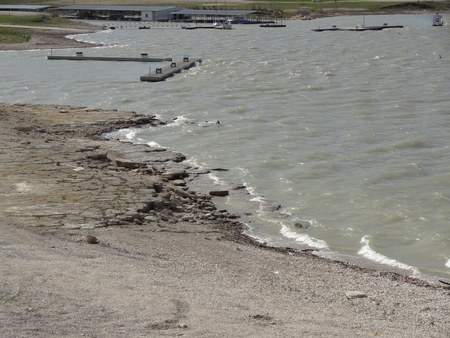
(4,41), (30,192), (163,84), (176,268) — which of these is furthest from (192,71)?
(176,268)

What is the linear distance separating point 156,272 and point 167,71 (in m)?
34.9

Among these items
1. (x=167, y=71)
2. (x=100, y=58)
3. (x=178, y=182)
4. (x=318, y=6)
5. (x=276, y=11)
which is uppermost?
(x=318, y=6)

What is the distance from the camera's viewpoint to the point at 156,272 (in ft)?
35.0

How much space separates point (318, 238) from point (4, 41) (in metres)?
58.3

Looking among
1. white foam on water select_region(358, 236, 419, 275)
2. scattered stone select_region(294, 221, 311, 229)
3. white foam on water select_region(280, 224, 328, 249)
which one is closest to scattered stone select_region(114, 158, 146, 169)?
white foam on water select_region(280, 224, 328, 249)

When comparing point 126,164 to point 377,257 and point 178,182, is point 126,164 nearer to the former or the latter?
point 178,182

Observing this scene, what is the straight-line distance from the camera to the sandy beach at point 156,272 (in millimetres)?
8461

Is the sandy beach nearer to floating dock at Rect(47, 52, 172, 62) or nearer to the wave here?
the wave

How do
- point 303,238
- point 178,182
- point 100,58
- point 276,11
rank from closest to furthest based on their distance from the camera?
point 303,238
point 178,182
point 100,58
point 276,11

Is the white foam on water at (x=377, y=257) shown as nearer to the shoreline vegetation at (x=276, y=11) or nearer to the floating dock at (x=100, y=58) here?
the floating dock at (x=100, y=58)

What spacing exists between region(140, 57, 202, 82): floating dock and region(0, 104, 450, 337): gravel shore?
22.5 meters

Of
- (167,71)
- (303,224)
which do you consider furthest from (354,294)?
(167,71)

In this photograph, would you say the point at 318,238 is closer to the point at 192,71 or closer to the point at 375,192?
the point at 375,192

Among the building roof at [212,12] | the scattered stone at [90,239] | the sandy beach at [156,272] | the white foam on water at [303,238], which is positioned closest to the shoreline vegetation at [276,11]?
the building roof at [212,12]
